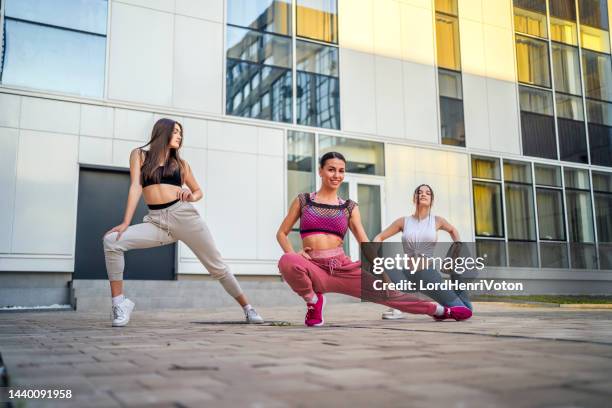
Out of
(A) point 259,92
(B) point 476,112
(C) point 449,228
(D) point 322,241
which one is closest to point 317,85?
(A) point 259,92

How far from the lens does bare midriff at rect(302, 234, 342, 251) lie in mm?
4980

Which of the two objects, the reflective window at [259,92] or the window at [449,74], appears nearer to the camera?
the reflective window at [259,92]

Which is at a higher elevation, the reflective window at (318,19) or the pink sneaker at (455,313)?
the reflective window at (318,19)

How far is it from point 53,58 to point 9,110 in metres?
1.40

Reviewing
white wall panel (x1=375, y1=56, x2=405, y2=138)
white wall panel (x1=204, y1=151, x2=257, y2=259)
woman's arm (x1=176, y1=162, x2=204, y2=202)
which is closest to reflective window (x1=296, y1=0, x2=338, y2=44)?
white wall panel (x1=375, y1=56, x2=405, y2=138)

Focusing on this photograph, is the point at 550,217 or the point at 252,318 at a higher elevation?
A: the point at 550,217

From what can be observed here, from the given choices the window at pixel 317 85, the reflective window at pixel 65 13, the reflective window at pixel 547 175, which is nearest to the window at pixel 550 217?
the reflective window at pixel 547 175

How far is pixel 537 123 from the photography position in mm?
17281

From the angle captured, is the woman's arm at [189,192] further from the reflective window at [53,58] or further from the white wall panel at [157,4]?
the white wall panel at [157,4]

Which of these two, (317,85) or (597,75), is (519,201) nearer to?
(597,75)

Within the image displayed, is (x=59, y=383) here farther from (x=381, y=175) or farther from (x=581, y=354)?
(x=381, y=175)

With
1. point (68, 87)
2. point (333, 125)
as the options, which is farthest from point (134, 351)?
point (333, 125)

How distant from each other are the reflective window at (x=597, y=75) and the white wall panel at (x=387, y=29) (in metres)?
7.29

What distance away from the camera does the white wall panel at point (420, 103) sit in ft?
49.5
